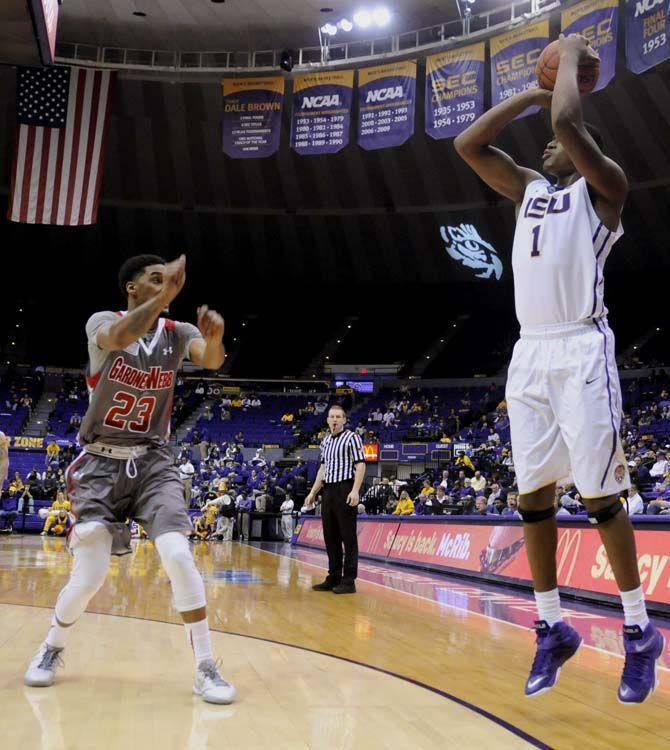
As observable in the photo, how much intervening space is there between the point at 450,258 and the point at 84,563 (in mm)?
30408

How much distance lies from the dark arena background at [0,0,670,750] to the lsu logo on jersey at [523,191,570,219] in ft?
6.47

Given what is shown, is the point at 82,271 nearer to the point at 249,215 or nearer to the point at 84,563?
the point at 249,215

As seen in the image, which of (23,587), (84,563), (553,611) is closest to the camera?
(553,611)

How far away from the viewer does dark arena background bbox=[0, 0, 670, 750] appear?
10.8 feet

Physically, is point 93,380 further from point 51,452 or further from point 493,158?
point 51,452

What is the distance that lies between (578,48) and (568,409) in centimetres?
146

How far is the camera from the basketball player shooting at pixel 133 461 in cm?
323

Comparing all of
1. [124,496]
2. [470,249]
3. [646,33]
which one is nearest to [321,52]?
[646,33]

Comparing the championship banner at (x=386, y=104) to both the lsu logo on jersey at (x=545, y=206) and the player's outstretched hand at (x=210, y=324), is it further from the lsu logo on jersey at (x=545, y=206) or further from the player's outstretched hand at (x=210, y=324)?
the player's outstretched hand at (x=210, y=324)

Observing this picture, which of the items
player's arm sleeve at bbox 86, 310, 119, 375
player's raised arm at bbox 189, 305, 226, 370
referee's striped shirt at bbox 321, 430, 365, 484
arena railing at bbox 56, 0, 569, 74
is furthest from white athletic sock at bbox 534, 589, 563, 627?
arena railing at bbox 56, 0, 569, 74

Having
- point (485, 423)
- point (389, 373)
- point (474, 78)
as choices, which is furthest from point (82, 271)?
point (474, 78)

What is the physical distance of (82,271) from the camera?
1347 inches

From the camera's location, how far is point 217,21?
20.0 m

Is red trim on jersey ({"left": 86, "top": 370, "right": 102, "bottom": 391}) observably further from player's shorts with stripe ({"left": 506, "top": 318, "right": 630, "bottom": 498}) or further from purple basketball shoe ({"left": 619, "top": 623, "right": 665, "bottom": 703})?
purple basketball shoe ({"left": 619, "top": 623, "right": 665, "bottom": 703})
